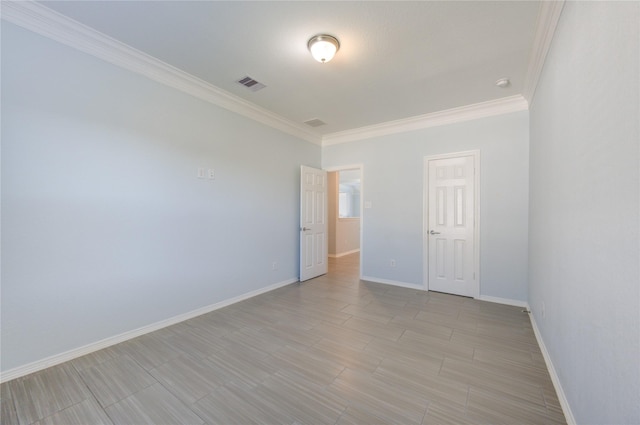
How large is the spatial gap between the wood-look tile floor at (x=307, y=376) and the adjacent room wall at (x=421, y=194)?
2.68 feet

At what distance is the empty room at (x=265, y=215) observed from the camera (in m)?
1.37

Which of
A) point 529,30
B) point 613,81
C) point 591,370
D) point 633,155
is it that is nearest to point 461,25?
point 529,30

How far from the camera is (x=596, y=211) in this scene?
1211 mm

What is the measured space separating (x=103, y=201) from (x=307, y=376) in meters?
2.38

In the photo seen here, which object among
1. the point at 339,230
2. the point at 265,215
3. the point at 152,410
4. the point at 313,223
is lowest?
the point at 152,410

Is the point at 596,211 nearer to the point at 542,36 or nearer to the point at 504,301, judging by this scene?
the point at 542,36

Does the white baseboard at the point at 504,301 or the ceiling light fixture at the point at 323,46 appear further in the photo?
the white baseboard at the point at 504,301

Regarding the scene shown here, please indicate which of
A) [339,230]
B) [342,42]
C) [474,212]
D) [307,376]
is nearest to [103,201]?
[307,376]

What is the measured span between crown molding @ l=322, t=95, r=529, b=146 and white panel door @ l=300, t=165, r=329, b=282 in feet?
2.96

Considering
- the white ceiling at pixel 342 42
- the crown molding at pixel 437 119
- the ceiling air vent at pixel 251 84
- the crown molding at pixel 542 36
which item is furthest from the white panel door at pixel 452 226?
the ceiling air vent at pixel 251 84

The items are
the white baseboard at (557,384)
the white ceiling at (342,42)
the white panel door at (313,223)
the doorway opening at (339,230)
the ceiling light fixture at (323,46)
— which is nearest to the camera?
the white baseboard at (557,384)

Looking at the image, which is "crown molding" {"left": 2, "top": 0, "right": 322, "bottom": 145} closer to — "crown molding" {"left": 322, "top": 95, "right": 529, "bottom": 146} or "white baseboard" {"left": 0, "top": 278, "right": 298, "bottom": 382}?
"crown molding" {"left": 322, "top": 95, "right": 529, "bottom": 146}

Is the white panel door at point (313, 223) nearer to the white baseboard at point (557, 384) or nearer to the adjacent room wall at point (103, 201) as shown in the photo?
the adjacent room wall at point (103, 201)

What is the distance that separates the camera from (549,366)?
6.63ft
